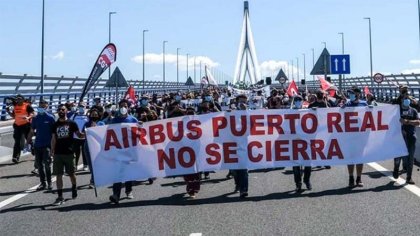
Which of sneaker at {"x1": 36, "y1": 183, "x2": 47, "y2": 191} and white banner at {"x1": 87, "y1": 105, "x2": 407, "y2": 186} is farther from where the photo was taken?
sneaker at {"x1": 36, "y1": 183, "x2": 47, "y2": 191}

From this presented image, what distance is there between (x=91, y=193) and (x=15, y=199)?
1309mm

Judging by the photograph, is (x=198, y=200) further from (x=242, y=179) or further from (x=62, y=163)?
(x=62, y=163)

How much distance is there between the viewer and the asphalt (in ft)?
23.9

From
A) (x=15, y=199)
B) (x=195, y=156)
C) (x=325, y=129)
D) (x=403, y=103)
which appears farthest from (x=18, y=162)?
(x=403, y=103)

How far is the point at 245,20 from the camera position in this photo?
4417 inches

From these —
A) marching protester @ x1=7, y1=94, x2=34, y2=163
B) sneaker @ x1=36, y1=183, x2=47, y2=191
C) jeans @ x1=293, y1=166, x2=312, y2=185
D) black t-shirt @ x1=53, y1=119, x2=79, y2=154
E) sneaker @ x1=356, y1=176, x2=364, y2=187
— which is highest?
marching protester @ x1=7, y1=94, x2=34, y2=163

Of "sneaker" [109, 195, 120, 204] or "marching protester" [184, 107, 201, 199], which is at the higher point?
"marching protester" [184, 107, 201, 199]

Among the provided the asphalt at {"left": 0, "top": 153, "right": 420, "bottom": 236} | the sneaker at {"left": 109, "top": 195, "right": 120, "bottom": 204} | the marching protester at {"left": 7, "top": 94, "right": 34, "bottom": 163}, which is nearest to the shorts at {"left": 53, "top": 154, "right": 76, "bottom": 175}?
the asphalt at {"left": 0, "top": 153, "right": 420, "bottom": 236}

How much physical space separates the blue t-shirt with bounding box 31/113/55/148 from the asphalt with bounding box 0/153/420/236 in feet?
3.10

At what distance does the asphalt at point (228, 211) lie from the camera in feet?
23.9

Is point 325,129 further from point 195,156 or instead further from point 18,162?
point 18,162

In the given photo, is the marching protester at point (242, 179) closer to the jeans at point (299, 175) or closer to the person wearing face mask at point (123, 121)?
the jeans at point (299, 175)

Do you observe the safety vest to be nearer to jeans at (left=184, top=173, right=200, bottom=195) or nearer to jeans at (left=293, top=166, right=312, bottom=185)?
jeans at (left=184, top=173, right=200, bottom=195)

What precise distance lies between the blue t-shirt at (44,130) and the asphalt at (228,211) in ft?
3.10
